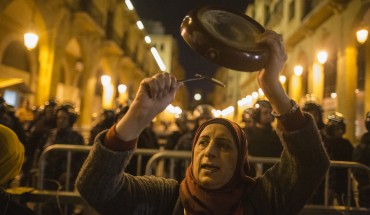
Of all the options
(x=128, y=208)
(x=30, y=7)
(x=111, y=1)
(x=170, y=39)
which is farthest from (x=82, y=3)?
(x=170, y=39)

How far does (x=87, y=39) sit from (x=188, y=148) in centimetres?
1667

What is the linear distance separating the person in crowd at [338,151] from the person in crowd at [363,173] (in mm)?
235

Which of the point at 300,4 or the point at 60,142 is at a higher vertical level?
the point at 300,4

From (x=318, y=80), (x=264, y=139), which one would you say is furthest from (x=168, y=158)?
(x=318, y=80)

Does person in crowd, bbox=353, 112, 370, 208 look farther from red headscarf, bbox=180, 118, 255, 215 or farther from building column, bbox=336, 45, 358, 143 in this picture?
building column, bbox=336, 45, 358, 143

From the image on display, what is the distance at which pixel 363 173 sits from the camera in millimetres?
4234

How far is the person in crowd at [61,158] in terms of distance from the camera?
4435 millimetres

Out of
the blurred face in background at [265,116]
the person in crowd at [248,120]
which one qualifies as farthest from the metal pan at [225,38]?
the person in crowd at [248,120]

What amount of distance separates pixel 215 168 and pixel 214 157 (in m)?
0.05

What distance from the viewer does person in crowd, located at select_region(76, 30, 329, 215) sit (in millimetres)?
1594

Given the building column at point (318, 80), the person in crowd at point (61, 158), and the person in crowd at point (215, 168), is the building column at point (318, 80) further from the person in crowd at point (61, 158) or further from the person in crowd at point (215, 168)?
the person in crowd at point (215, 168)

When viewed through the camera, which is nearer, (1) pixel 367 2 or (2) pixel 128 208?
(2) pixel 128 208

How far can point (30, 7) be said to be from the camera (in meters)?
14.3

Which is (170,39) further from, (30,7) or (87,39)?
(30,7)
